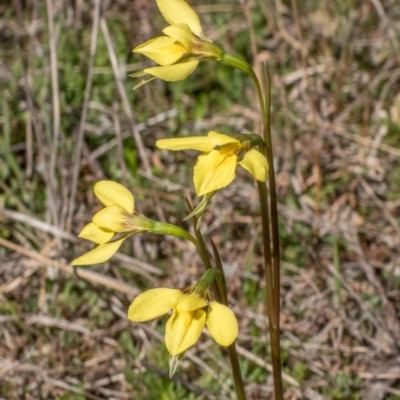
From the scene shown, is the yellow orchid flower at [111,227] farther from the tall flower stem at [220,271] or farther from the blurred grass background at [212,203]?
the blurred grass background at [212,203]

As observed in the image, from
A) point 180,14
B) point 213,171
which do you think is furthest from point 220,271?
point 180,14

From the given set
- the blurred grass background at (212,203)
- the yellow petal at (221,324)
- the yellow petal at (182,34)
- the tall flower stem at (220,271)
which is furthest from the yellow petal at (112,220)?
the blurred grass background at (212,203)

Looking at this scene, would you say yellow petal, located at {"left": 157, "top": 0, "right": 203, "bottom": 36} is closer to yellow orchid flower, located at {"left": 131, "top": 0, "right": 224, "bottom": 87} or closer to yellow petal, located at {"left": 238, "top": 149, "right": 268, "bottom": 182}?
yellow orchid flower, located at {"left": 131, "top": 0, "right": 224, "bottom": 87}

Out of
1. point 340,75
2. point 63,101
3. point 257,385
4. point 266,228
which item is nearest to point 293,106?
point 340,75

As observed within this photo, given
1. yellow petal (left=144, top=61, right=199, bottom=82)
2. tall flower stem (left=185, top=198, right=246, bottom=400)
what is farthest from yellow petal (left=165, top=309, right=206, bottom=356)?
yellow petal (left=144, top=61, right=199, bottom=82)

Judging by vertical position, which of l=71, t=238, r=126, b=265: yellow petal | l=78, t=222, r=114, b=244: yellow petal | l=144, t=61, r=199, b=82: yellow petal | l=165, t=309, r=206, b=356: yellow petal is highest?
l=144, t=61, r=199, b=82: yellow petal

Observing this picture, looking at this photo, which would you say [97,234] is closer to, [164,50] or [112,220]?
[112,220]
